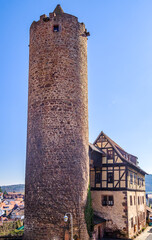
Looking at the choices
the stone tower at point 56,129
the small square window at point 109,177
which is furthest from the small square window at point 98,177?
the stone tower at point 56,129

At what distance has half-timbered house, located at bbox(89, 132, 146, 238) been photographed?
2072 centimetres

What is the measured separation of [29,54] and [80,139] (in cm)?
687

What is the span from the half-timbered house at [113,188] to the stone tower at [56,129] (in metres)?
4.38

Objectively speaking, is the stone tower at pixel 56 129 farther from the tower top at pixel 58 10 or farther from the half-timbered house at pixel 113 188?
the half-timbered house at pixel 113 188

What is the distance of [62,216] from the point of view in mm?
14359

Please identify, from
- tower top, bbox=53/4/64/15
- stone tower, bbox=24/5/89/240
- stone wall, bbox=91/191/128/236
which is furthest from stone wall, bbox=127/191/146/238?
tower top, bbox=53/4/64/15

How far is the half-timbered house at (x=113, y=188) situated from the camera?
68.0 feet

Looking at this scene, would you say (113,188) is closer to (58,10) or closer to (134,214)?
(134,214)

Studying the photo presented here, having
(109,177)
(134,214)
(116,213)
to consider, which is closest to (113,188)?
(109,177)

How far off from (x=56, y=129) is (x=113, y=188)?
9.18 metres

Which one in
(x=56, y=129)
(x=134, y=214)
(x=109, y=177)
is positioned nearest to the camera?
(x=56, y=129)

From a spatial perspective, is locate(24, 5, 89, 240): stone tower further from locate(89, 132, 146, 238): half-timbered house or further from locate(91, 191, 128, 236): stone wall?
locate(91, 191, 128, 236): stone wall

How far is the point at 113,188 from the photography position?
21688mm

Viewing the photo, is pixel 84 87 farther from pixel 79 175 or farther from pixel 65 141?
pixel 79 175
